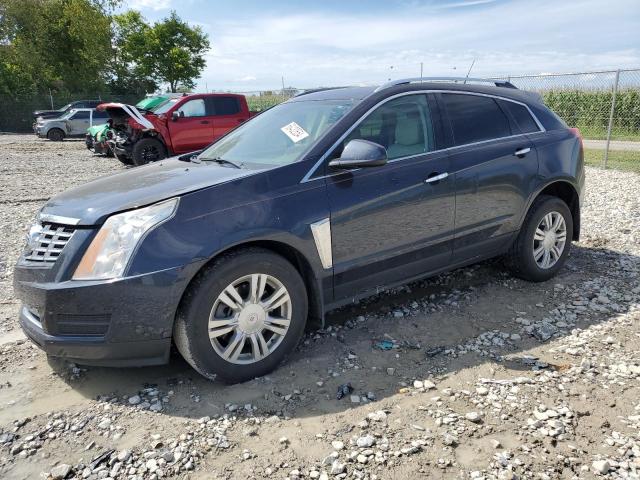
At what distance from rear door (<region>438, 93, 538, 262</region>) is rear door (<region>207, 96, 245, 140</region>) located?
10296 millimetres

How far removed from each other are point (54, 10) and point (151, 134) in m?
29.4

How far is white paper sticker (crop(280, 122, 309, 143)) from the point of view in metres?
3.71

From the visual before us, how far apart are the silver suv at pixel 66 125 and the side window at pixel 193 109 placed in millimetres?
12385

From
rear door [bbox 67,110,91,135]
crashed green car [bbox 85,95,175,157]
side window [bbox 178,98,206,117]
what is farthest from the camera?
rear door [bbox 67,110,91,135]

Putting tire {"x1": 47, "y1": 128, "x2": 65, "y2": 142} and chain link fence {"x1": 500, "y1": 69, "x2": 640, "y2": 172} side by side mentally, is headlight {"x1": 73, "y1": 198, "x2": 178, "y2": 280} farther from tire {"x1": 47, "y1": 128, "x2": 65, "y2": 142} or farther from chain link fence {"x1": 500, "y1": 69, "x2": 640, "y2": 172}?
tire {"x1": 47, "y1": 128, "x2": 65, "y2": 142}

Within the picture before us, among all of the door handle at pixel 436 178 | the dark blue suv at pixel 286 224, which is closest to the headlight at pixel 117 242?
the dark blue suv at pixel 286 224

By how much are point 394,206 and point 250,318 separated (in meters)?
1.31

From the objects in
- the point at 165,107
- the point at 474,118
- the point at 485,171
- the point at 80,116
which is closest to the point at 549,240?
the point at 485,171

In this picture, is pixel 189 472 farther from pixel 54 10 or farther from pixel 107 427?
pixel 54 10

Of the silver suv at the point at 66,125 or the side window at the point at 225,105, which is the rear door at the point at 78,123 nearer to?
the silver suv at the point at 66,125

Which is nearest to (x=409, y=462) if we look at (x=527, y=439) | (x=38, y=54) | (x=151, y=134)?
(x=527, y=439)

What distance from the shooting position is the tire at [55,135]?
24203mm

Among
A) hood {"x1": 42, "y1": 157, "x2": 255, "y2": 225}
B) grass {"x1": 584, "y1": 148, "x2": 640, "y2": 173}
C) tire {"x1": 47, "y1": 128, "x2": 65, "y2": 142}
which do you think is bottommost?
grass {"x1": 584, "y1": 148, "x2": 640, "y2": 173}

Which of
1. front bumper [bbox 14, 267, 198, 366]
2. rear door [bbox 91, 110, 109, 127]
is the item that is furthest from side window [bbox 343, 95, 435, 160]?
rear door [bbox 91, 110, 109, 127]
